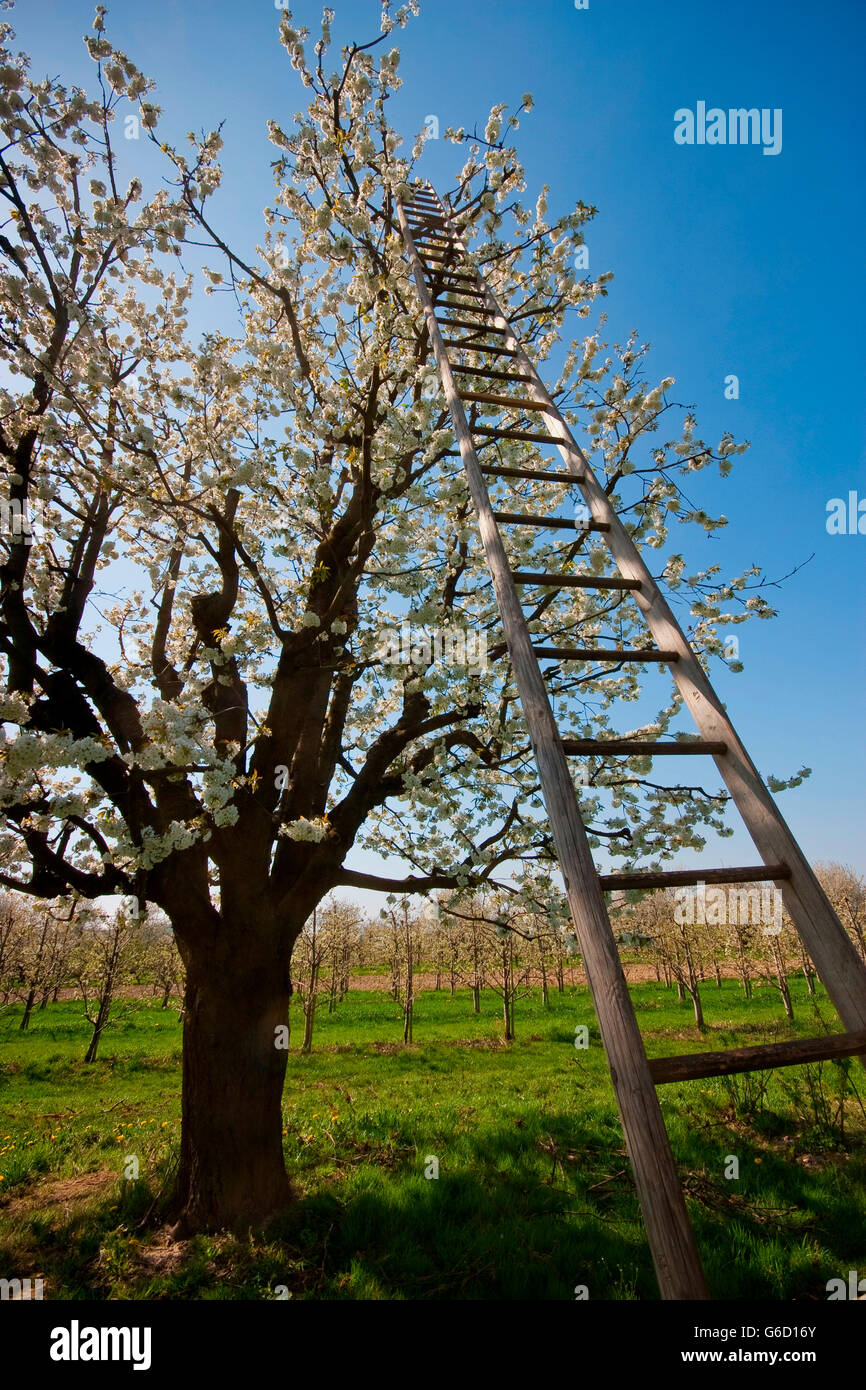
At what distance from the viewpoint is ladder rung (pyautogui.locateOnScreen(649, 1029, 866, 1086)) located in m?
1.74

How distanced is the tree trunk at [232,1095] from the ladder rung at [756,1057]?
4.85 meters

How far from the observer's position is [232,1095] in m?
5.37

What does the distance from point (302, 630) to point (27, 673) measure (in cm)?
249

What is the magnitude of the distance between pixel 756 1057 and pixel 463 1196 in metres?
5.21

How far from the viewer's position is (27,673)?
5266 mm

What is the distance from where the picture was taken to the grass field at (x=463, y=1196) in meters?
4.25

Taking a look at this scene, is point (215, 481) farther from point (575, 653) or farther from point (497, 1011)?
point (497, 1011)

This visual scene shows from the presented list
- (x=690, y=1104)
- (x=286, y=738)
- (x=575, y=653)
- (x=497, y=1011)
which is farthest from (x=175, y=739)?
(x=497, y=1011)

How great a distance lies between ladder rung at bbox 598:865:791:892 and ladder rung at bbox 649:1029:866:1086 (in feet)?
1.66

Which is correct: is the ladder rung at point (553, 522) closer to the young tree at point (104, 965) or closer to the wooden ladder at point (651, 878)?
the wooden ladder at point (651, 878)

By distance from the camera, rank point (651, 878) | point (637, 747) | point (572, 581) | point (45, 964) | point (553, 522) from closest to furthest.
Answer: point (651, 878) → point (637, 747) → point (572, 581) → point (553, 522) → point (45, 964)

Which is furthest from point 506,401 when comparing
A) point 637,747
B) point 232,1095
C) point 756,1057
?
point 232,1095

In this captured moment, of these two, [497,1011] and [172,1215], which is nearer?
[172,1215]

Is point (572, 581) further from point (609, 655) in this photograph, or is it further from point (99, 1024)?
point (99, 1024)
